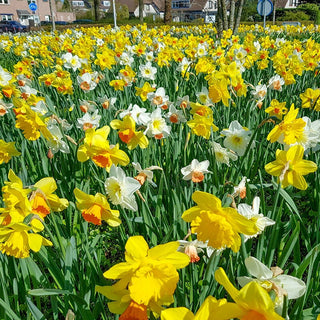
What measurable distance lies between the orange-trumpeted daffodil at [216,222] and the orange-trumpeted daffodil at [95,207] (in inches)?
14.1

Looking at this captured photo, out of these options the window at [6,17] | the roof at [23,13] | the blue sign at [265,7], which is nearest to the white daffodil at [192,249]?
the blue sign at [265,7]

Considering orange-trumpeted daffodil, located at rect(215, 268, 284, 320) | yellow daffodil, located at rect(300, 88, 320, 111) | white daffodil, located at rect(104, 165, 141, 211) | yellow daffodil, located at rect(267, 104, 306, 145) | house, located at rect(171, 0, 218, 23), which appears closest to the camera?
orange-trumpeted daffodil, located at rect(215, 268, 284, 320)

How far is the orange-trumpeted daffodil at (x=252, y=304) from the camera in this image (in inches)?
21.5

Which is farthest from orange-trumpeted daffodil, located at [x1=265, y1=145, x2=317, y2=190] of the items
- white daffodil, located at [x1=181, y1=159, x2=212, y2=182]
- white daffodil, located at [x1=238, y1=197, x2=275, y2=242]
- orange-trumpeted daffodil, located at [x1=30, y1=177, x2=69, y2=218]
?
orange-trumpeted daffodil, located at [x1=30, y1=177, x2=69, y2=218]

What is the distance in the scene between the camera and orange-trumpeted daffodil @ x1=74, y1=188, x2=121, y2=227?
1.10 m

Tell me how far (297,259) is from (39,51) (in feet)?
18.6

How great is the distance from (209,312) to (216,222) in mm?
272

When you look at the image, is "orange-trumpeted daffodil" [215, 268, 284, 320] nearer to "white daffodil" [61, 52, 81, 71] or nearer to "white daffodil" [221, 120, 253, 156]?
"white daffodil" [221, 120, 253, 156]

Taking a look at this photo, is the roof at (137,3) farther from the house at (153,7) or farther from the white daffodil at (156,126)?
the white daffodil at (156,126)

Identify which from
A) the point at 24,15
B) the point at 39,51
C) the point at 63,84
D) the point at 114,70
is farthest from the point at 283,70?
the point at 24,15

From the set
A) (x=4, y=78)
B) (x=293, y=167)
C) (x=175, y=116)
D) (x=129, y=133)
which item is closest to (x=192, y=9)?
(x=4, y=78)

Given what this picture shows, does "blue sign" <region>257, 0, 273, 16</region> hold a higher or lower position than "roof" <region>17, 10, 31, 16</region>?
lower

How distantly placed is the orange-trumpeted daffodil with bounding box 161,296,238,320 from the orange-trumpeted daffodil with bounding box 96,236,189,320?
10 centimetres

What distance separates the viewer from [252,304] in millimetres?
563
